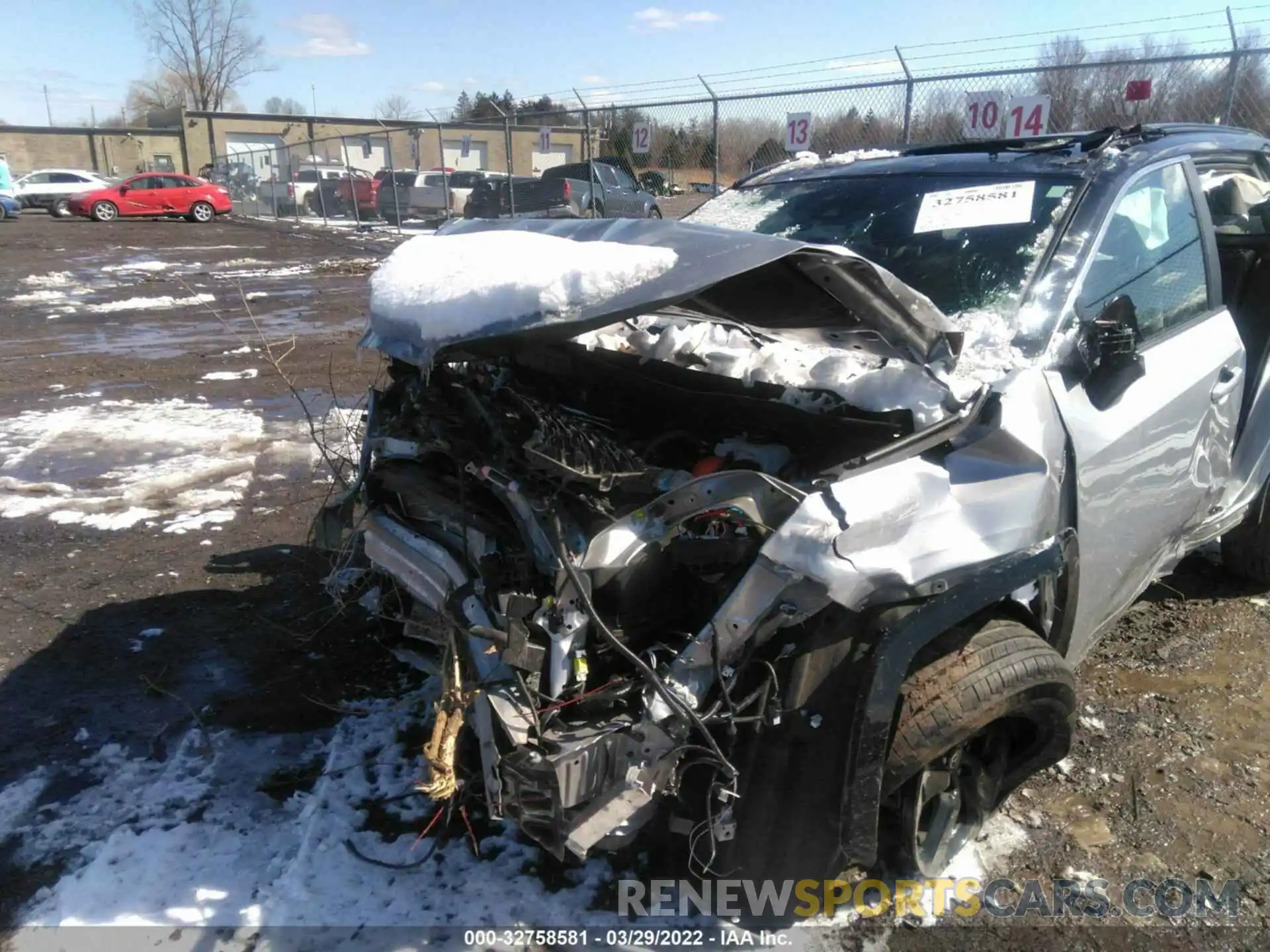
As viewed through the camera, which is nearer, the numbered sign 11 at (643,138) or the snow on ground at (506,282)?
the snow on ground at (506,282)

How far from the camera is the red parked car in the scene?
30047 mm

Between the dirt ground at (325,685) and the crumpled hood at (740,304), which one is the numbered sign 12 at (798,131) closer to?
the dirt ground at (325,685)

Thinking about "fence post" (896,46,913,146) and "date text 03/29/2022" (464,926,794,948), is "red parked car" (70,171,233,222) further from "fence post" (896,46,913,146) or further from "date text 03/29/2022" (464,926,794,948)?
"date text 03/29/2022" (464,926,794,948)

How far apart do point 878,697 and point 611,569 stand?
0.71m

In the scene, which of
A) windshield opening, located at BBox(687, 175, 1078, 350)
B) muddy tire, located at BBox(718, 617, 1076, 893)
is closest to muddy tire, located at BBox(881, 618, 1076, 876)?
muddy tire, located at BBox(718, 617, 1076, 893)

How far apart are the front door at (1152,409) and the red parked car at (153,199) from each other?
33078mm

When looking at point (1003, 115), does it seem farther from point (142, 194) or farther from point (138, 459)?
point (142, 194)

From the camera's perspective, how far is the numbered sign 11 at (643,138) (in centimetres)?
1405

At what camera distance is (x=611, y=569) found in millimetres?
2281

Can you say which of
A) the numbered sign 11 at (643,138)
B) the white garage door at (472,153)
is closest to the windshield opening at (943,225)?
the numbered sign 11 at (643,138)

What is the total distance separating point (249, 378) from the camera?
8.56 m

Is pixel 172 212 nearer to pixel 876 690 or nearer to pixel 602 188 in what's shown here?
pixel 602 188

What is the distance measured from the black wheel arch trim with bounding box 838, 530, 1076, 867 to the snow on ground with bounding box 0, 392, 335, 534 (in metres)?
3.67

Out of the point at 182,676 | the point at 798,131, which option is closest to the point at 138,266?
the point at 798,131
